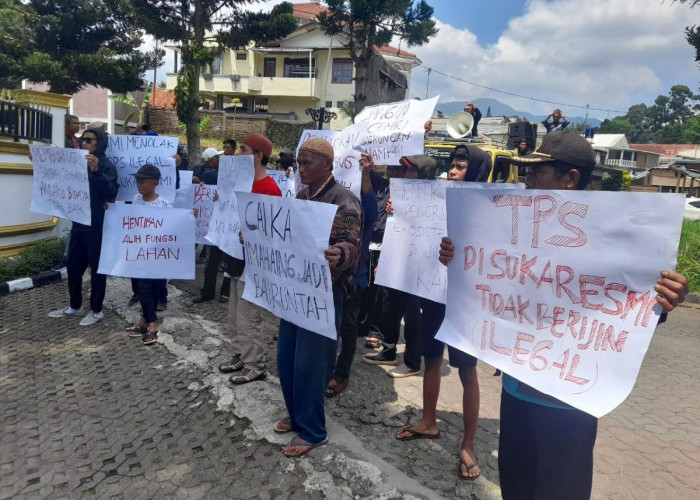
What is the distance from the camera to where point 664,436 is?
12.2 ft

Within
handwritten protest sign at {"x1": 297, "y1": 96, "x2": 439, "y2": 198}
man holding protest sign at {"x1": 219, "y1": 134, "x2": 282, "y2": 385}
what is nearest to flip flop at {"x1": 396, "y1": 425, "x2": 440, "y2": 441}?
man holding protest sign at {"x1": 219, "y1": 134, "x2": 282, "y2": 385}

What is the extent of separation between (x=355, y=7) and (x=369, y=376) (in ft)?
76.0

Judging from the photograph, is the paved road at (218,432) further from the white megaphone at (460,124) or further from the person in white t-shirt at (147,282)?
the white megaphone at (460,124)

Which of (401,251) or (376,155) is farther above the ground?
(376,155)

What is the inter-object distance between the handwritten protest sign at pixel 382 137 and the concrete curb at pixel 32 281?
488cm

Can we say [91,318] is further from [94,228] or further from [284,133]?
[284,133]

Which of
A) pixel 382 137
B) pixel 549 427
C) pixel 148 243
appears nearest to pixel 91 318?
pixel 148 243

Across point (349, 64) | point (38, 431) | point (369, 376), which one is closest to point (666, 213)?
point (369, 376)

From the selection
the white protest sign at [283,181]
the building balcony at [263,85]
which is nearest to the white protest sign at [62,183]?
Answer: the white protest sign at [283,181]

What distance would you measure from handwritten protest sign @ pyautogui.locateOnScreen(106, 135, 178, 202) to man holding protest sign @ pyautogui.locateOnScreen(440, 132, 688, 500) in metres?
4.37

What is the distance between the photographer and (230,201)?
4.38 m

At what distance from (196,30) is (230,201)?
1450cm

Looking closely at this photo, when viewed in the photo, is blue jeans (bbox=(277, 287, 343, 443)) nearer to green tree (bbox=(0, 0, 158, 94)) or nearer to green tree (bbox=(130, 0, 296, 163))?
green tree (bbox=(130, 0, 296, 163))

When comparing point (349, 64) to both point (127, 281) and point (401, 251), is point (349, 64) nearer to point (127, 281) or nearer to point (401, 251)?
point (127, 281)
